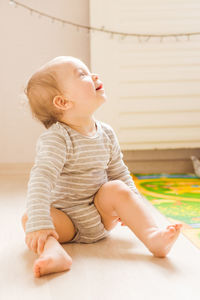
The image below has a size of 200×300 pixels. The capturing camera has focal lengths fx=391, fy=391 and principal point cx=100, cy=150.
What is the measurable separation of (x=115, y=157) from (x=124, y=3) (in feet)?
3.24

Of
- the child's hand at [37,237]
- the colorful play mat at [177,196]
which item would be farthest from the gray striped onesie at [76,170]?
the colorful play mat at [177,196]

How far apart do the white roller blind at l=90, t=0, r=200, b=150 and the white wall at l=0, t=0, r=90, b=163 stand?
19 centimetres

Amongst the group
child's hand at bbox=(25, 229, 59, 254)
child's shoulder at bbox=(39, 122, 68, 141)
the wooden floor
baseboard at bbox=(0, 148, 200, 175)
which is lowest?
baseboard at bbox=(0, 148, 200, 175)

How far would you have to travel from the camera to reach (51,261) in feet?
2.38

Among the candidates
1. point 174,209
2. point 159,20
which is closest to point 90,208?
point 174,209

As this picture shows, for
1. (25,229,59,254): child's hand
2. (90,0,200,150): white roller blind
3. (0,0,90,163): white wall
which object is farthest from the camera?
(0,0,90,163): white wall

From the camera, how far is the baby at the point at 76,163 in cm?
88

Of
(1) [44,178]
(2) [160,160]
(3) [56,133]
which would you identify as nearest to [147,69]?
(2) [160,160]

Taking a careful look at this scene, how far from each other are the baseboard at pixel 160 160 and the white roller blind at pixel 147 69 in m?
0.15

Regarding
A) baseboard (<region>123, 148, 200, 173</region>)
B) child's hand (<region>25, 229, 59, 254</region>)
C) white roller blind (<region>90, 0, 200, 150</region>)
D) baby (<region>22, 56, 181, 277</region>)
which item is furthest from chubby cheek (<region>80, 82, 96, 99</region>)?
baseboard (<region>123, 148, 200, 173</region>)

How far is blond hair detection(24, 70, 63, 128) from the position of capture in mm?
946

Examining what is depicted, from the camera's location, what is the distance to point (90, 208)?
36.9 inches

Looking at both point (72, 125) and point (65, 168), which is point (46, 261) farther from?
point (72, 125)

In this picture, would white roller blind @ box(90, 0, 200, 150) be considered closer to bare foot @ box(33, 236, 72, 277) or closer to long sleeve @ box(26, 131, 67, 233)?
long sleeve @ box(26, 131, 67, 233)
